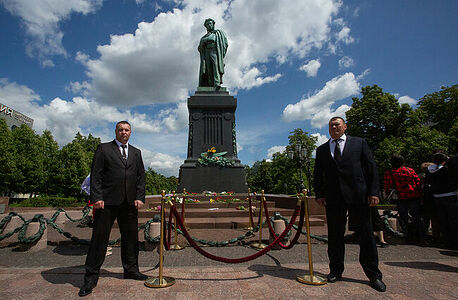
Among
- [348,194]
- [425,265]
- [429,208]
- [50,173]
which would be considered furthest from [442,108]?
[50,173]

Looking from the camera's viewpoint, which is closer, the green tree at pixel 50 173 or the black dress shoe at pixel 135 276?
the black dress shoe at pixel 135 276

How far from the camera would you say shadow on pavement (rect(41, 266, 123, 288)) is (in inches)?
Answer: 147

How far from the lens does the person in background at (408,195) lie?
6074 mm

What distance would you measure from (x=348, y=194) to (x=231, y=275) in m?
2.22

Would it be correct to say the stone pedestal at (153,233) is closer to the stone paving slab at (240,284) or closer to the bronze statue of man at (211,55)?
the stone paving slab at (240,284)

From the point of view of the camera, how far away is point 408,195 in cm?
608

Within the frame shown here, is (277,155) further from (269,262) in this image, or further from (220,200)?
(269,262)

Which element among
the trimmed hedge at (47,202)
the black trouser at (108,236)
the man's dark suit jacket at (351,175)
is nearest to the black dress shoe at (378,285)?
the man's dark suit jacket at (351,175)

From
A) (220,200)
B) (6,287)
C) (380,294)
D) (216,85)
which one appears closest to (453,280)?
(380,294)

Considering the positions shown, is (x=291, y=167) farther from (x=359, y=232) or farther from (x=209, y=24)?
(x=359, y=232)

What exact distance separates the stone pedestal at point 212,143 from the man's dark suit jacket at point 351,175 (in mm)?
9777

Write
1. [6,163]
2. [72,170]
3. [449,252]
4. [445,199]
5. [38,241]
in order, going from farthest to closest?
[72,170], [6,163], [38,241], [445,199], [449,252]

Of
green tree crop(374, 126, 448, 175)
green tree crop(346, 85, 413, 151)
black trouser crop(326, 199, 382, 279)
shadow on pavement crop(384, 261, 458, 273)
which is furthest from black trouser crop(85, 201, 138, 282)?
green tree crop(346, 85, 413, 151)

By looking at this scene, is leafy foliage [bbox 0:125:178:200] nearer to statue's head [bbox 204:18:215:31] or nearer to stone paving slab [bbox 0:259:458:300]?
statue's head [bbox 204:18:215:31]
